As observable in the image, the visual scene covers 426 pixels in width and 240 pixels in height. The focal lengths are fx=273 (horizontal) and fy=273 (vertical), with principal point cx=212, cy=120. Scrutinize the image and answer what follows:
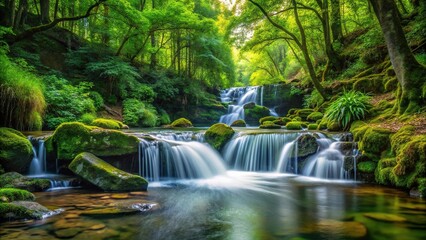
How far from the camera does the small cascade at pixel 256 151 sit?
973 cm

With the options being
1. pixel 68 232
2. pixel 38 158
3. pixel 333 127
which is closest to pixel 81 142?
pixel 38 158

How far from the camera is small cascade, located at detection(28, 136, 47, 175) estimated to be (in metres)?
7.62

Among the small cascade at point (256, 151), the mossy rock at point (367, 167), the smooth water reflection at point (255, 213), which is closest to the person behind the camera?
the smooth water reflection at point (255, 213)

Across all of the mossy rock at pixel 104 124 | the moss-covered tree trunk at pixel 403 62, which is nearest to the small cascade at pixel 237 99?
the mossy rock at pixel 104 124

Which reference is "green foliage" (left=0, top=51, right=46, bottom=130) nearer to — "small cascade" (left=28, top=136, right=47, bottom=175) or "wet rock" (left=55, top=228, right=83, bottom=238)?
"small cascade" (left=28, top=136, right=47, bottom=175)

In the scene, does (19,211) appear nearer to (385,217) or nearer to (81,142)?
(81,142)

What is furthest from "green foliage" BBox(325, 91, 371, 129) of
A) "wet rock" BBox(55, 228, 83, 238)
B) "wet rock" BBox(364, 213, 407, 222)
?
"wet rock" BBox(55, 228, 83, 238)

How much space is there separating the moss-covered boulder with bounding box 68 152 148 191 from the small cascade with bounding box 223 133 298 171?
4.35 m

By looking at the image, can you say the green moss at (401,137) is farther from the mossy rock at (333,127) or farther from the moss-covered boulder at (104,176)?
the moss-covered boulder at (104,176)

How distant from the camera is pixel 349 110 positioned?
1044 cm

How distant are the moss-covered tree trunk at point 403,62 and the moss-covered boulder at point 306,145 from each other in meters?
→ 2.77

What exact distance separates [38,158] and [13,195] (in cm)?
329

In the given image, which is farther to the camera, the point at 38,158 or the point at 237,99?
the point at 237,99

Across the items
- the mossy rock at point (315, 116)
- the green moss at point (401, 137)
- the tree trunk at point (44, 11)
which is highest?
the tree trunk at point (44, 11)
